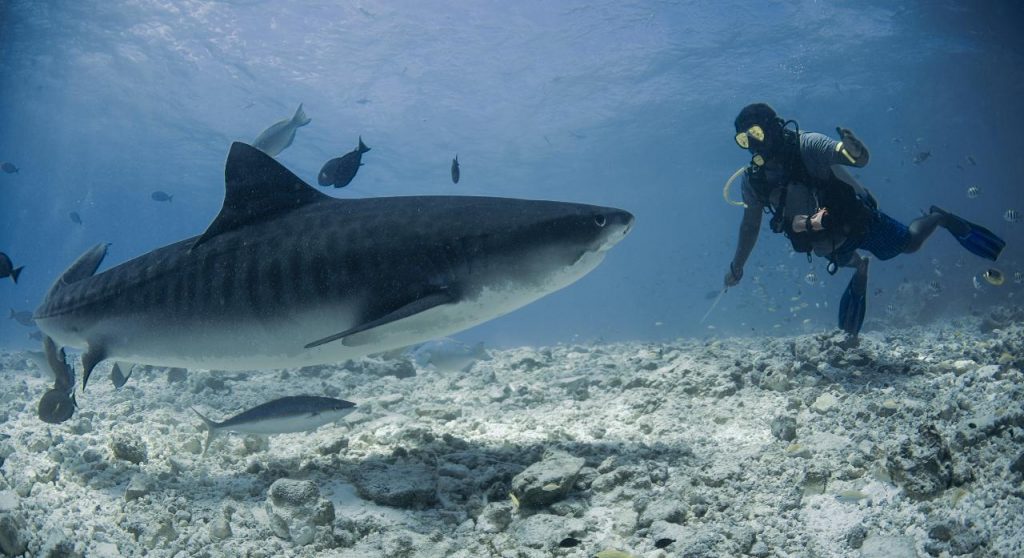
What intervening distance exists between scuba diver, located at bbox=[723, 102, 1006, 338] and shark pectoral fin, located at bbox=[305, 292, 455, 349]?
3.79 meters

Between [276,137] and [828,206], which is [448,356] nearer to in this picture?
[276,137]

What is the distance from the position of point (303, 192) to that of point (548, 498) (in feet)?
8.55

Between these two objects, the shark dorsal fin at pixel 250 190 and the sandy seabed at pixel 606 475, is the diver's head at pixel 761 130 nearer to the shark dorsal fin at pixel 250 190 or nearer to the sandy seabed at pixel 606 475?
the sandy seabed at pixel 606 475

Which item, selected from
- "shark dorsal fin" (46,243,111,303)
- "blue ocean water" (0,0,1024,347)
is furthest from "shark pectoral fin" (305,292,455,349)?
"blue ocean water" (0,0,1024,347)

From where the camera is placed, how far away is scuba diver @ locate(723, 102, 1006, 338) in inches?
204

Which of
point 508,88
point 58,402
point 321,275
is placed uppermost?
point 508,88

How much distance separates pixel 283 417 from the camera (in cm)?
366

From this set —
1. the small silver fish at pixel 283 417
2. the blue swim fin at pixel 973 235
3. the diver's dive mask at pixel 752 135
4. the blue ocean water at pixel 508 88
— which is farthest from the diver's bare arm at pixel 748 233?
the blue ocean water at pixel 508 88

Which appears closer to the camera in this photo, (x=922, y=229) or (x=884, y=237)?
(x=884, y=237)

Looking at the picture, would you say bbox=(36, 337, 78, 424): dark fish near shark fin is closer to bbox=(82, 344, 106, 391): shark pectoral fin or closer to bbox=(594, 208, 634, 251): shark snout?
bbox=(82, 344, 106, 391): shark pectoral fin

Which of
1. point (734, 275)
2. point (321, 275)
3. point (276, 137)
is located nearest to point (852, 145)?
point (734, 275)

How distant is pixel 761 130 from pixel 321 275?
461cm

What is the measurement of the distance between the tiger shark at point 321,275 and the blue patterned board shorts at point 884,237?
3873mm

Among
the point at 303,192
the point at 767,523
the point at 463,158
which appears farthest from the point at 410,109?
the point at 767,523
